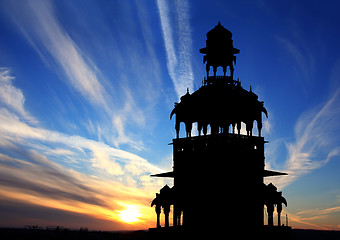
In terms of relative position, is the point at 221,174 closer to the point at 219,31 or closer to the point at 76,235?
the point at 219,31

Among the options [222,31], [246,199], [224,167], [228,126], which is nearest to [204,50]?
[222,31]

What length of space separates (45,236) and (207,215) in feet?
297

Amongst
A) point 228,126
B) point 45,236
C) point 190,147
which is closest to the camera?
point 190,147

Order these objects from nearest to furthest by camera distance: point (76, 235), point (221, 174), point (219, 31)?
point (221, 174)
point (219, 31)
point (76, 235)

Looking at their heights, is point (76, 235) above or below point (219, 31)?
below

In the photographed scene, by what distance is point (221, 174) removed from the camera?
36812mm

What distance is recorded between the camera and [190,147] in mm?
39312

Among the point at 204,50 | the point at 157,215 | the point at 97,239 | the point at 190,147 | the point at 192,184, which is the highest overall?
the point at 204,50

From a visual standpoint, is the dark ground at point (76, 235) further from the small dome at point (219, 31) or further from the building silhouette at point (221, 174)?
the small dome at point (219, 31)

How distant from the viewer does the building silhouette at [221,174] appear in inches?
1430

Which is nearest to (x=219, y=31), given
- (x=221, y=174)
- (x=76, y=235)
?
(x=221, y=174)

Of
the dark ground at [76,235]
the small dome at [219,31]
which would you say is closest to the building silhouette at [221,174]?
the small dome at [219,31]

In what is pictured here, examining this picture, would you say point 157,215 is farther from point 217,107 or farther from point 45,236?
point 45,236

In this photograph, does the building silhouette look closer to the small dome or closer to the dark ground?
the small dome
